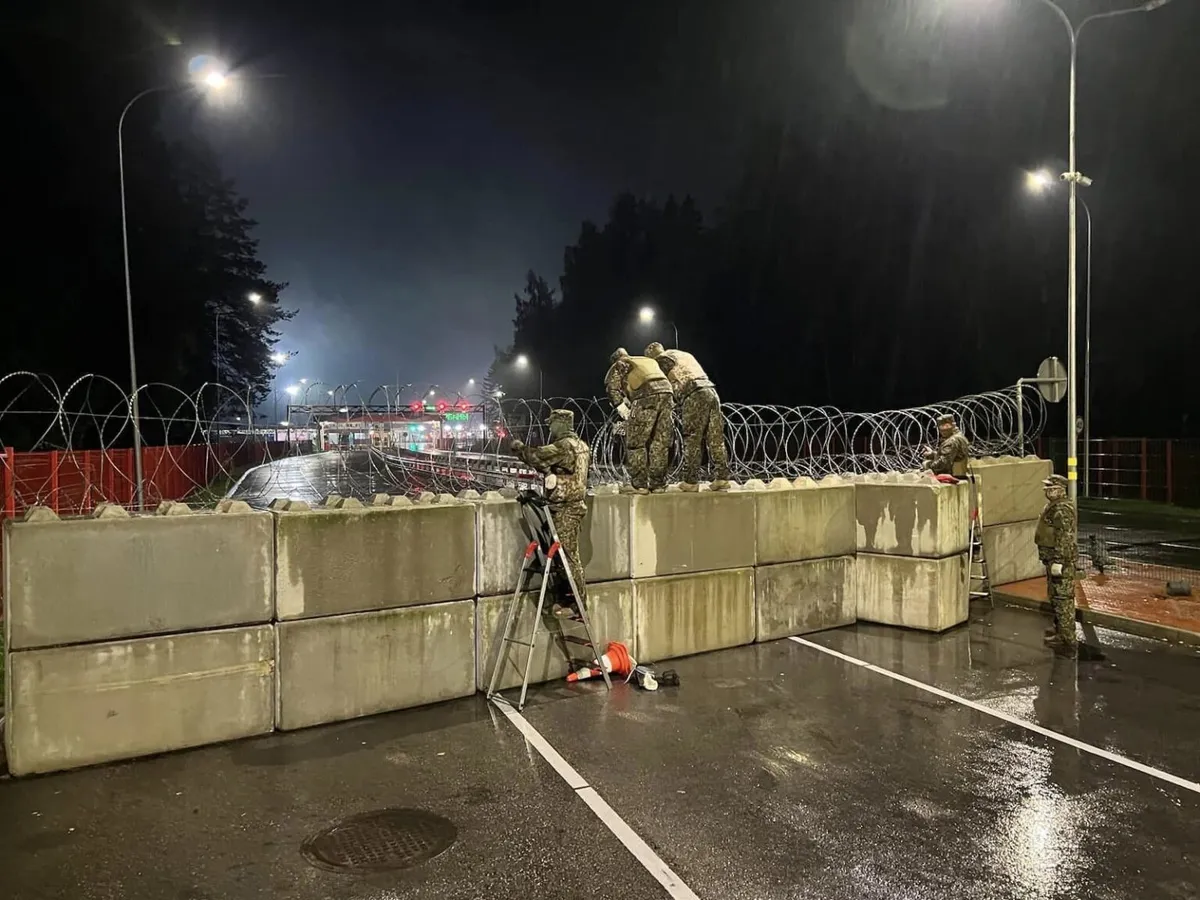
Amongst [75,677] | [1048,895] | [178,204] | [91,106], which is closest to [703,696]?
[1048,895]

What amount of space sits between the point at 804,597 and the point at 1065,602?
2.71m

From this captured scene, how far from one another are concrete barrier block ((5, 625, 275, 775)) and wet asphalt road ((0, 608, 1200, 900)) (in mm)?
170

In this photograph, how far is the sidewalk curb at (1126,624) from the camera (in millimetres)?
8773

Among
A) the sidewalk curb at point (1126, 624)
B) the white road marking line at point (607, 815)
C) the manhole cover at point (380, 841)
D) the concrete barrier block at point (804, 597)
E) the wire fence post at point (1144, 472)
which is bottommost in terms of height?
the manhole cover at point (380, 841)

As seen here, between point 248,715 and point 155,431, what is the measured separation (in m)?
32.0

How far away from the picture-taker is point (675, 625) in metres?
8.22

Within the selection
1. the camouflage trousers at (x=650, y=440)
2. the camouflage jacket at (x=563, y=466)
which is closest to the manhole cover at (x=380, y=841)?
the camouflage jacket at (x=563, y=466)

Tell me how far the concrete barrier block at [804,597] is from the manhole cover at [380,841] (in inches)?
198

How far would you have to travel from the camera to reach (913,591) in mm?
9367

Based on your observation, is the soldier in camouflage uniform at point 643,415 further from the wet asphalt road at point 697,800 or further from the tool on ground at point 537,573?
the wet asphalt road at point 697,800

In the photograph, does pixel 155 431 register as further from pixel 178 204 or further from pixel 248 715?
pixel 248 715

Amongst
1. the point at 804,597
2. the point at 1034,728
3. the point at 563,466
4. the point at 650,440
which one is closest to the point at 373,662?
the point at 563,466

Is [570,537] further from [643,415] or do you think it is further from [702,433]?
[702,433]

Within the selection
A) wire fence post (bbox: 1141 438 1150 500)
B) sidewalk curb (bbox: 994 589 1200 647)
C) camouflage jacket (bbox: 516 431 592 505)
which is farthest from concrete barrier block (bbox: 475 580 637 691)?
wire fence post (bbox: 1141 438 1150 500)
